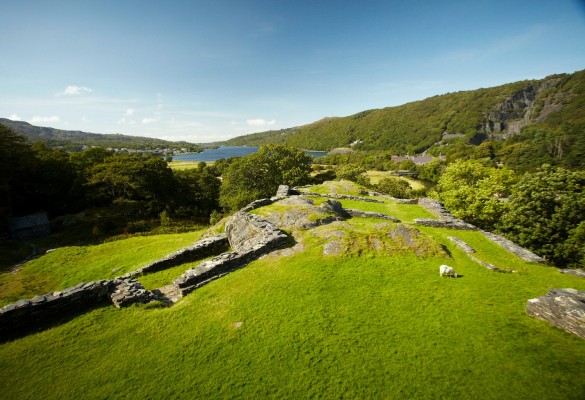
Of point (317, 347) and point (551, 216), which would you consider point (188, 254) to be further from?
point (551, 216)

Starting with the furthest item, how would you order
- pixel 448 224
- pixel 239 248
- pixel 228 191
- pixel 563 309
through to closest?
pixel 228 191, pixel 448 224, pixel 239 248, pixel 563 309

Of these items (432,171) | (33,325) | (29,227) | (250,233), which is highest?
(250,233)

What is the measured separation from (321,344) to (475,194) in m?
30.0

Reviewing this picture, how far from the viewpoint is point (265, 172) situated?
177 ft

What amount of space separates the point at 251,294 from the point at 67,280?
15.0 meters

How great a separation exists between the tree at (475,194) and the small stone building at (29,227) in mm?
55333

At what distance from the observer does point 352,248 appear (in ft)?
45.8

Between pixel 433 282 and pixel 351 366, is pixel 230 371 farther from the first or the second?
pixel 433 282

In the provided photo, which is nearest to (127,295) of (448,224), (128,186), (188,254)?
(188,254)

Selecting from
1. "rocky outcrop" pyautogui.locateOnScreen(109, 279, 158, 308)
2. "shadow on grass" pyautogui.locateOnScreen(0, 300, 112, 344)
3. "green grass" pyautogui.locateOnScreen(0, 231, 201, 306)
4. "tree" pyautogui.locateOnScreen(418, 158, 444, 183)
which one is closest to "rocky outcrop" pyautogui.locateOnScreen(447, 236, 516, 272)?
"rocky outcrop" pyautogui.locateOnScreen(109, 279, 158, 308)

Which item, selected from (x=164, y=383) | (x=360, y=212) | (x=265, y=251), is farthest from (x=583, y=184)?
(x=164, y=383)

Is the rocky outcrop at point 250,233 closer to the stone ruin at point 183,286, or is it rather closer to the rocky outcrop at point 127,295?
the stone ruin at point 183,286

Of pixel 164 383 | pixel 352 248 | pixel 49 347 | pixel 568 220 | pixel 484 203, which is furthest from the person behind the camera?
pixel 484 203

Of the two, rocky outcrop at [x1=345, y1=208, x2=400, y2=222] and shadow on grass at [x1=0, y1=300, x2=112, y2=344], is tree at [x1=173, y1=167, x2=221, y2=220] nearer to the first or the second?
rocky outcrop at [x1=345, y1=208, x2=400, y2=222]
